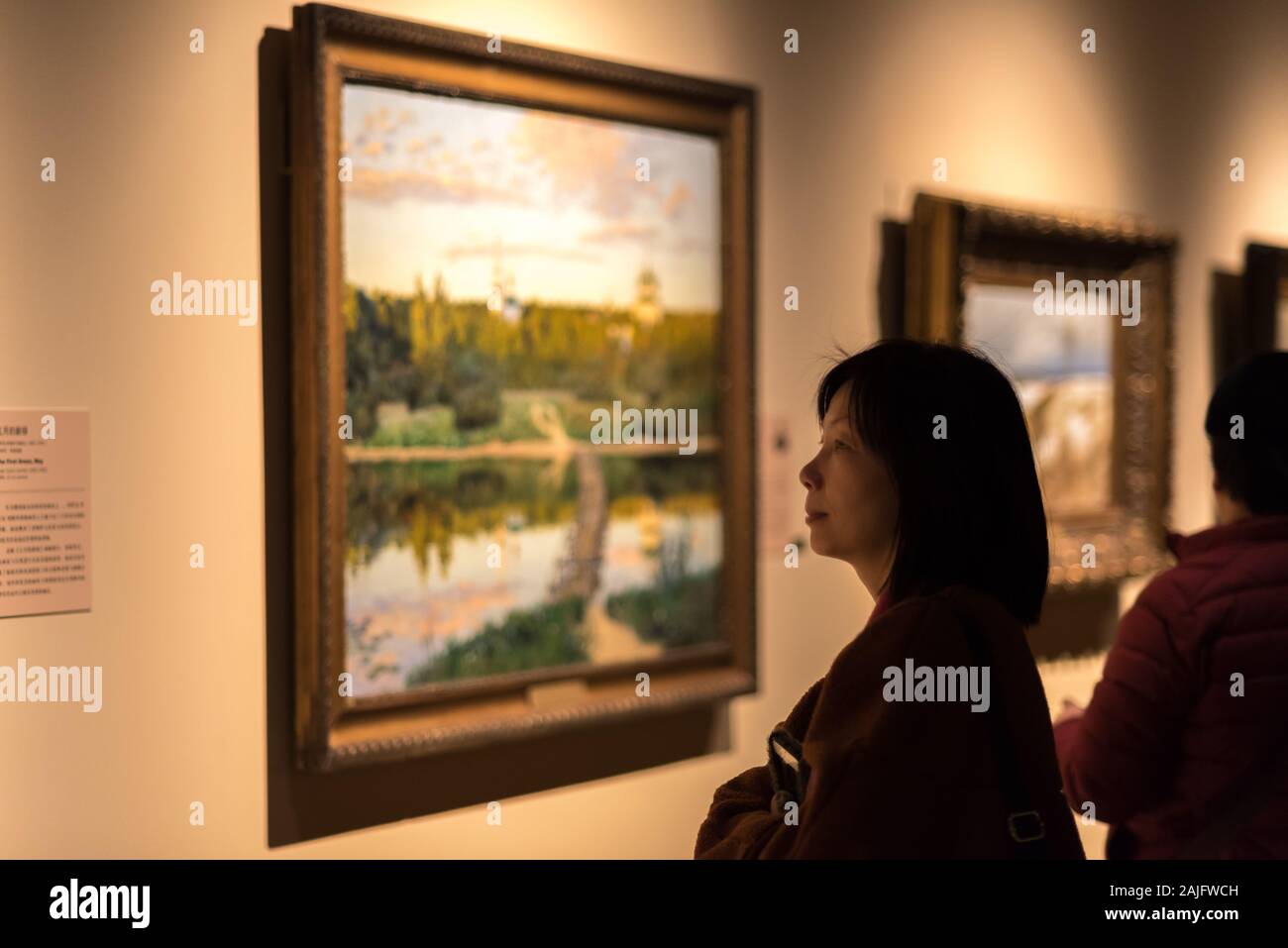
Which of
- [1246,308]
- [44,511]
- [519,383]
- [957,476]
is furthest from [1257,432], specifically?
[1246,308]

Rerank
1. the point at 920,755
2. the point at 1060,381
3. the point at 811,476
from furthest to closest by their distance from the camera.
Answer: the point at 1060,381, the point at 811,476, the point at 920,755

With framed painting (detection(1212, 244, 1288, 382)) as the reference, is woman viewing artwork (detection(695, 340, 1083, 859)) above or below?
below

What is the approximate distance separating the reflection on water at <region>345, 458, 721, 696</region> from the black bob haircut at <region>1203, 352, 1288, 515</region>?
1.02 metres

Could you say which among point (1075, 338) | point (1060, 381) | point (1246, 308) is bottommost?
point (1060, 381)

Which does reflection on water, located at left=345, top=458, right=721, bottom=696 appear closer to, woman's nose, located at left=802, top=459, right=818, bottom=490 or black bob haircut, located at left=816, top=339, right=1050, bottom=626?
woman's nose, located at left=802, top=459, right=818, bottom=490

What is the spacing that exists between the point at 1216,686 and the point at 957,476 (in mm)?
934

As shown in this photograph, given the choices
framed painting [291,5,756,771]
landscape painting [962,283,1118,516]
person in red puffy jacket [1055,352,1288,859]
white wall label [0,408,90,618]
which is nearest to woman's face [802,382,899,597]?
person in red puffy jacket [1055,352,1288,859]

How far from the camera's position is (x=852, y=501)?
155 cm

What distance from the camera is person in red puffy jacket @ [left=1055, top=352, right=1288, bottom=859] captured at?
2.13m

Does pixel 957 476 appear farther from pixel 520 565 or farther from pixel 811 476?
pixel 520 565

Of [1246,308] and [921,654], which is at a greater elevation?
[1246,308]

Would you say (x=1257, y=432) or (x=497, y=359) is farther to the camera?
(x=497, y=359)
